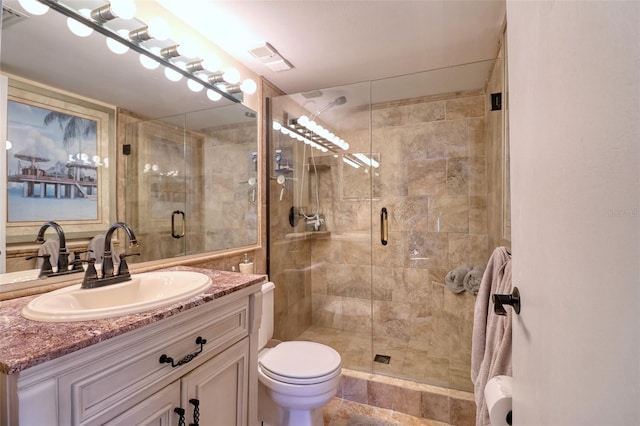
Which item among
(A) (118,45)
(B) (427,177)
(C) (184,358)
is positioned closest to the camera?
(C) (184,358)

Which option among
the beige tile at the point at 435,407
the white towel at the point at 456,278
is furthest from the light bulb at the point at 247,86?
the beige tile at the point at 435,407

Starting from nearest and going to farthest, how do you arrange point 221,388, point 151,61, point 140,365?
point 140,365, point 221,388, point 151,61

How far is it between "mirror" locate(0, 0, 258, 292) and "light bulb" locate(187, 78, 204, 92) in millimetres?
24

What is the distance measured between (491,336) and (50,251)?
1.77 m

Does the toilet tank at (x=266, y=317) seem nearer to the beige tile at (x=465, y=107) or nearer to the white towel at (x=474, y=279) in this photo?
the white towel at (x=474, y=279)

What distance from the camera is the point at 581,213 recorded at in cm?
40

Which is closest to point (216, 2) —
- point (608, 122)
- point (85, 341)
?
point (85, 341)

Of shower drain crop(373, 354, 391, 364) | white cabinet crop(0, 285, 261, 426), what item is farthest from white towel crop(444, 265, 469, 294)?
white cabinet crop(0, 285, 261, 426)

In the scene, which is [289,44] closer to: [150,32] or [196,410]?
[150,32]

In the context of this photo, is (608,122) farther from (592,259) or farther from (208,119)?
(208,119)

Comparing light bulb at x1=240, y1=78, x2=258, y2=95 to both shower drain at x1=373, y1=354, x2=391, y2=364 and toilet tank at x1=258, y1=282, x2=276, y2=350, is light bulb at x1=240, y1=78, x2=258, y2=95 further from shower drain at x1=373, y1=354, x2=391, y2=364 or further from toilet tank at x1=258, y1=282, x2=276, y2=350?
shower drain at x1=373, y1=354, x2=391, y2=364

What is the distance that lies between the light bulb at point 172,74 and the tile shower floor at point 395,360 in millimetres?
2222

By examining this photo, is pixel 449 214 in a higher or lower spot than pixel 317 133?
lower

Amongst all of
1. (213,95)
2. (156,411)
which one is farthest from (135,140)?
(156,411)
